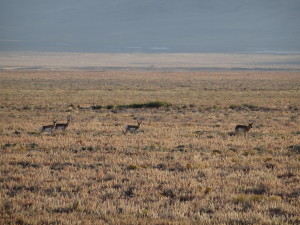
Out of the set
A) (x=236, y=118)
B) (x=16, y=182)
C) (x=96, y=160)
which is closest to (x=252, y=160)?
(x=96, y=160)

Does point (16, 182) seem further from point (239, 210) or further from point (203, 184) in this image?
point (239, 210)

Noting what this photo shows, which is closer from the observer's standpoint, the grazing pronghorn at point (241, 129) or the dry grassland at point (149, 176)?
the dry grassland at point (149, 176)

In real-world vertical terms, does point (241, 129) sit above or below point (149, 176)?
above

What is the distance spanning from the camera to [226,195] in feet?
26.7

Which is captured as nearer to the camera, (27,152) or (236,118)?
(27,152)

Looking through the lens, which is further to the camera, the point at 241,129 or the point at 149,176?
the point at 241,129

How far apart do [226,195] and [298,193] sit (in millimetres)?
1421

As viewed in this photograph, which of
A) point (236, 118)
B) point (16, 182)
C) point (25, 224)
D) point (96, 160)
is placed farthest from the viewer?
point (236, 118)

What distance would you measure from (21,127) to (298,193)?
12.5 meters

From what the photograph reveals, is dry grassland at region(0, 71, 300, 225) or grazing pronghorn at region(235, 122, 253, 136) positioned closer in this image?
dry grassland at region(0, 71, 300, 225)

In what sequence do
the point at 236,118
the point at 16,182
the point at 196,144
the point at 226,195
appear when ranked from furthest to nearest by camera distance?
the point at 236,118 < the point at 196,144 < the point at 16,182 < the point at 226,195

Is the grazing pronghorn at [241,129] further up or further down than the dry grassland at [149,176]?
further up

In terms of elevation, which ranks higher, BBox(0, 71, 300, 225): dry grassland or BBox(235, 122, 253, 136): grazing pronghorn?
BBox(235, 122, 253, 136): grazing pronghorn

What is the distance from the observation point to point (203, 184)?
8.88 m
